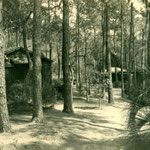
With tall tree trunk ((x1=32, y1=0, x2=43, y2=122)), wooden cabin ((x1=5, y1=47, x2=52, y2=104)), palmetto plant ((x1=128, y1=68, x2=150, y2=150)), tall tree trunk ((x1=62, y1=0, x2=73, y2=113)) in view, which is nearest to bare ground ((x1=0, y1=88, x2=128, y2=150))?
palmetto plant ((x1=128, y1=68, x2=150, y2=150))

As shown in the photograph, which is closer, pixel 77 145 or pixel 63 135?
pixel 77 145

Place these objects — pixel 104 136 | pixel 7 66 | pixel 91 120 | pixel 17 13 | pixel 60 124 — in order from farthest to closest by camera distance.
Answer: pixel 7 66
pixel 17 13
pixel 91 120
pixel 60 124
pixel 104 136

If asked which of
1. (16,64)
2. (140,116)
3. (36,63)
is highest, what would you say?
(16,64)

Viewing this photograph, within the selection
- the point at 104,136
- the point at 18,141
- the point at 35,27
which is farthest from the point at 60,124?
the point at 35,27

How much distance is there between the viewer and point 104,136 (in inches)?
394

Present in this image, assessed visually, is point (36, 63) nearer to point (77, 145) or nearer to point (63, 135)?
point (63, 135)

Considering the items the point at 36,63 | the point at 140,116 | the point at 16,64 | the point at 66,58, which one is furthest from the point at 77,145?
the point at 16,64

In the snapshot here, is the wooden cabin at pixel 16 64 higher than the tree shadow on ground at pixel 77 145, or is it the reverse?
the wooden cabin at pixel 16 64

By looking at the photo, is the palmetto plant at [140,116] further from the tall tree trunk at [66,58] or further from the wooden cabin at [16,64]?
the wooden cabin at [16,64]

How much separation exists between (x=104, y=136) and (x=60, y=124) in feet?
7.16

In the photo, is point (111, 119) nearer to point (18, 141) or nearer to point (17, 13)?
point (18, 141)

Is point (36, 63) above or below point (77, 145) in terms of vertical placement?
above

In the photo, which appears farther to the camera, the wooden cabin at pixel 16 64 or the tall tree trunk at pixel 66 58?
the wooden cabin at pixel 16 64

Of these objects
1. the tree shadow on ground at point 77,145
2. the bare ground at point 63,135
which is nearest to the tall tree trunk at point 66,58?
the bare ground at point 63,135
